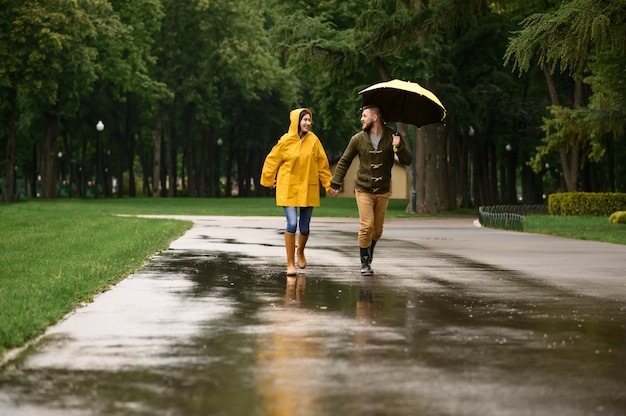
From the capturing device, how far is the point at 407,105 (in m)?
17.0

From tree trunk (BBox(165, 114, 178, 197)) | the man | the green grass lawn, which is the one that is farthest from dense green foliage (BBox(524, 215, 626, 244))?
tree trunk (BBox(165, 114, 178, 197))

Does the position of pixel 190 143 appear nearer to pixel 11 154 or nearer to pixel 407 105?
pixel 11 154

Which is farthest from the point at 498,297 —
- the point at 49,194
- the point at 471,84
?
the point at 49,194

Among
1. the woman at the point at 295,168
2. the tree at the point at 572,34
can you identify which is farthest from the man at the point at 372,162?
the tree at the point at 572,34

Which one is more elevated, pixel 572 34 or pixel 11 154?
pixel 572 34

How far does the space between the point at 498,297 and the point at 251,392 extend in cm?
619

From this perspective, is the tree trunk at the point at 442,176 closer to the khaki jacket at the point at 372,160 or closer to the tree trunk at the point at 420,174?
the tree trunk at the point at 420,174

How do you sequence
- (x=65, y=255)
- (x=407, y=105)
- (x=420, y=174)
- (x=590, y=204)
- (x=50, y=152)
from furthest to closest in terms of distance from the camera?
(x=50, y=152) → (x=420, y=174) → (x=590, y=204) → (x=65, y=255) → (x=407, y=105)

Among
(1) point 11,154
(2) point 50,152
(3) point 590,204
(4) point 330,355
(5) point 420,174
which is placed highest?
(2) point 50,152

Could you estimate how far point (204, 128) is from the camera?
277 feet

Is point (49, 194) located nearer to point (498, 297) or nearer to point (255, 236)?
point (255, 236)

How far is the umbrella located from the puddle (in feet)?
12.7

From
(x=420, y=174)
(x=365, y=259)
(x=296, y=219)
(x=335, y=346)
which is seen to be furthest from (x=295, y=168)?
(x=420, y=174)

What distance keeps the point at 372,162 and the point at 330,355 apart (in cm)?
700
